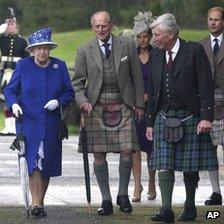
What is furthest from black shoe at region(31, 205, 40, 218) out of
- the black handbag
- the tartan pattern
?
the tartan pattern

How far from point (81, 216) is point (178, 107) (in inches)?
54.2

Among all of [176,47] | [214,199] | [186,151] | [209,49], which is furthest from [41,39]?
[214,199]

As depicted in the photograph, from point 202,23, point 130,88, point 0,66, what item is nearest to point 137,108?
point 130,88

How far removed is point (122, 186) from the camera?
11.1 meters

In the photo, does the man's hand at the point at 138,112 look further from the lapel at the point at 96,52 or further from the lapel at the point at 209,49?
the lapel at the point at 209,49

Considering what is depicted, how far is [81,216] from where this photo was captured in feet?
35.3

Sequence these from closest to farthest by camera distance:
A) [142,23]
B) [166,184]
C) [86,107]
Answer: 1. [166,184]
2. [86,107]
3. [142,23]

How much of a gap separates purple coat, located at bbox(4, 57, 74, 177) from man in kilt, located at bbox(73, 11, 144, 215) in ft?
0.82

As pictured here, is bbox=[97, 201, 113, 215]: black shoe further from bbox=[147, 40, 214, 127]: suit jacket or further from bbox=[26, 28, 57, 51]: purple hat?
bbox=[26, 28, 57, 51]: purple hat

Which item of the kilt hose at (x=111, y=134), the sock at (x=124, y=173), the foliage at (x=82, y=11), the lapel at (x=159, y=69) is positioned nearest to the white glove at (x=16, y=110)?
the kilt hose at (x=111, y=134)

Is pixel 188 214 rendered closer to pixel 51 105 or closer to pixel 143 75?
pixel 51 105

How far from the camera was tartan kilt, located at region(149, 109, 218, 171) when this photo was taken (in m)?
10.4

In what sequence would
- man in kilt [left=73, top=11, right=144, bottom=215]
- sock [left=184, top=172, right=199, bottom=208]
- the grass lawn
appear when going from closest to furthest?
the grass lawn < sock [left=184, top=172, right=199, bottom=208] < man in kilt [left=73, top=11, right=144, bottom=215]

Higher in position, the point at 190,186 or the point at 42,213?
the point at 190,186
